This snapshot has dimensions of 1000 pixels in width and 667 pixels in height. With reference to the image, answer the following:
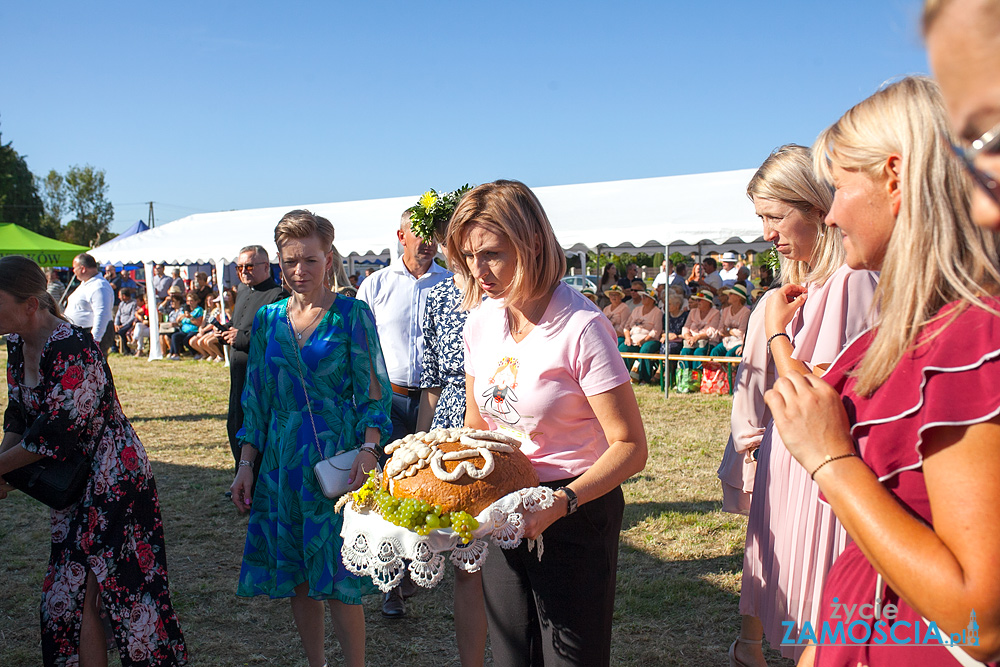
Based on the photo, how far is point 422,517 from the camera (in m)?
1.84

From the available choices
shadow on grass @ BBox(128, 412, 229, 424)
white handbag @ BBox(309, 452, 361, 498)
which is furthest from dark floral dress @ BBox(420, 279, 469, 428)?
shadow on grass @ BBox(128, 412, 229, 424)

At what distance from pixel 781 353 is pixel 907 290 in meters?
1.16

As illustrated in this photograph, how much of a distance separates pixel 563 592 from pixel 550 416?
54cm

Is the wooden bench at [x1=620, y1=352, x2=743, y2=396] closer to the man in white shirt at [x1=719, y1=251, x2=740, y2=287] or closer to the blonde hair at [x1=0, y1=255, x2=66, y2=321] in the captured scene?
the man in white shirt at [x1=719, y1=251, x2=740, y2=287]

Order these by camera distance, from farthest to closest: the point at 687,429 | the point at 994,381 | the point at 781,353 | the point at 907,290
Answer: the point at 687,429
the point at 781,353
the point at 907,290
the point at 994,381

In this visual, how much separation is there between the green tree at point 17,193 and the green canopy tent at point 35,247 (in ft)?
125

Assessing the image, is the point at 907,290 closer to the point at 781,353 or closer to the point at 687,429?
the point at 781,353

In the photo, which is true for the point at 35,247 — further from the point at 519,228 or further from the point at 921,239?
the point at 921,239

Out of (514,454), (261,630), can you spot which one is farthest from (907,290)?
(261,630)

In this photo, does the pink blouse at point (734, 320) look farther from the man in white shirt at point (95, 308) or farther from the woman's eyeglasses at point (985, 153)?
the woman's eyeglasses at point (985, 153)

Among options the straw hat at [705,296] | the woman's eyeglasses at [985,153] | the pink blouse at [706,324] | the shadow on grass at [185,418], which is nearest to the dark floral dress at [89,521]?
the woman's eyeglasses at [985,153]

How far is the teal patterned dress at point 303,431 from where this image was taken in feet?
9.86

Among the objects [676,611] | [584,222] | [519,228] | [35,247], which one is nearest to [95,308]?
[676,611]

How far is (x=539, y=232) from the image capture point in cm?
227
